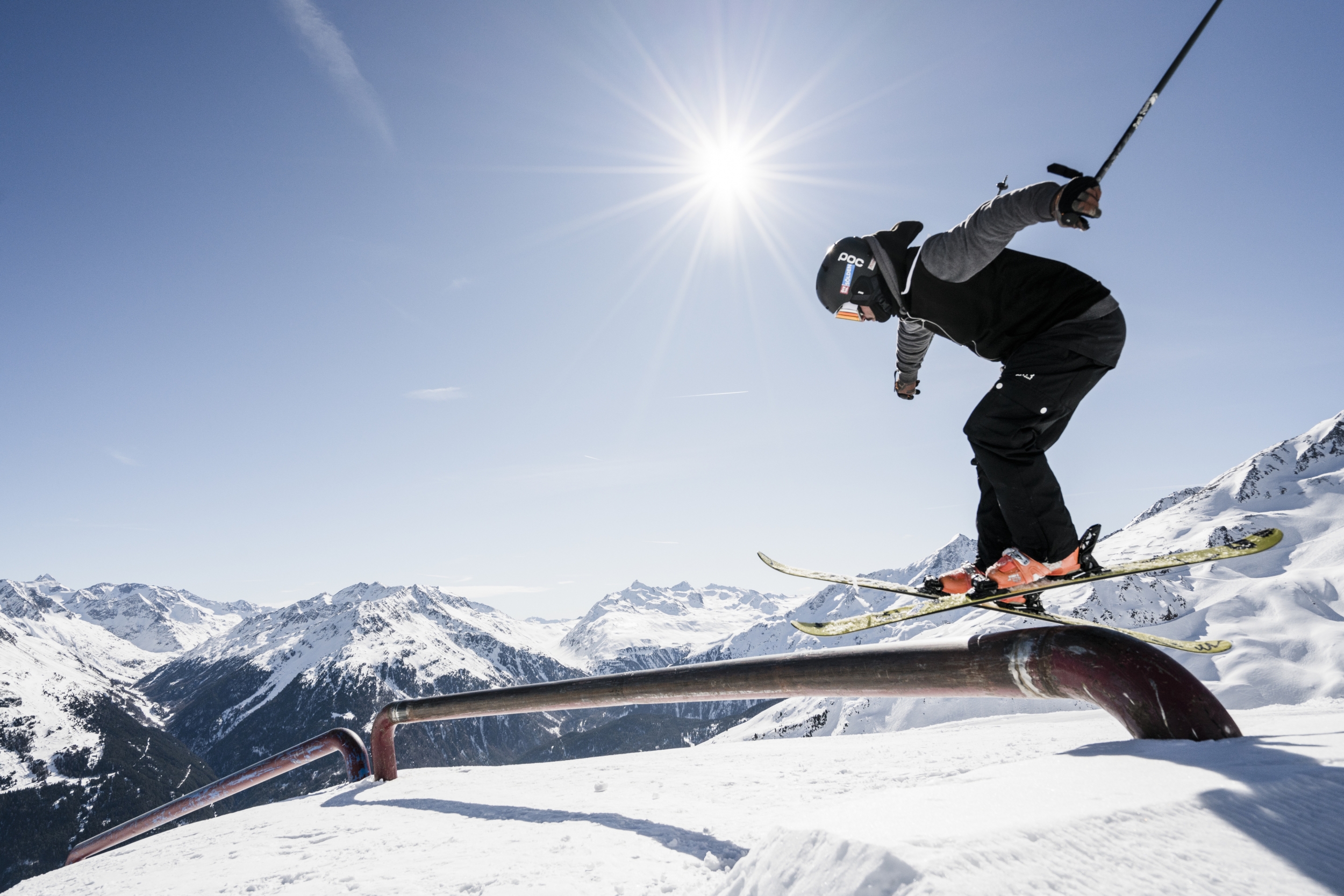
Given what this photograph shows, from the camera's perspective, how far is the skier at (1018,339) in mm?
3820

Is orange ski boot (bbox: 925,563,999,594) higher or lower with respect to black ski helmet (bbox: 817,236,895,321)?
lower

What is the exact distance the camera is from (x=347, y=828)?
389cm

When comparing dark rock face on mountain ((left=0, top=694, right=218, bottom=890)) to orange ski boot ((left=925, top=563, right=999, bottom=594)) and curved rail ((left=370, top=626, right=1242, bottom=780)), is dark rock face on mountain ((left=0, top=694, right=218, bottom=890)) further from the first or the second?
orange ski boot ((left=925, top=563, right=999, bottom=594))

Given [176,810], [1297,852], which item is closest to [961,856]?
[1297,852]

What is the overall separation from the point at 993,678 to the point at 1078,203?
238cm

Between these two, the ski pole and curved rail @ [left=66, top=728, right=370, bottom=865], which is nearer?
the ski pole

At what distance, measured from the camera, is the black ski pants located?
3.83 m

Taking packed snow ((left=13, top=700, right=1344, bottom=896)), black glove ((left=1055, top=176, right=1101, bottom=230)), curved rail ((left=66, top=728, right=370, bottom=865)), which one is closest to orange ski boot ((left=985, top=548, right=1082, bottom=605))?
packed snow ((left=13, top=700, right=1344, bottom=896))

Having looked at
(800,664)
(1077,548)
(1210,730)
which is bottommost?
(1210,730)

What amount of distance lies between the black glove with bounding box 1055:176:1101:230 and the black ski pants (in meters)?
0.71

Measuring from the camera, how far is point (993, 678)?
2809 mm

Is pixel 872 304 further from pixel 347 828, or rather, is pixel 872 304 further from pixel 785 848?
pixel 347 828

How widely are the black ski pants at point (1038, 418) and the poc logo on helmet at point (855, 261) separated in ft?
3.42

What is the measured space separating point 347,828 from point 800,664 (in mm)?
2862
